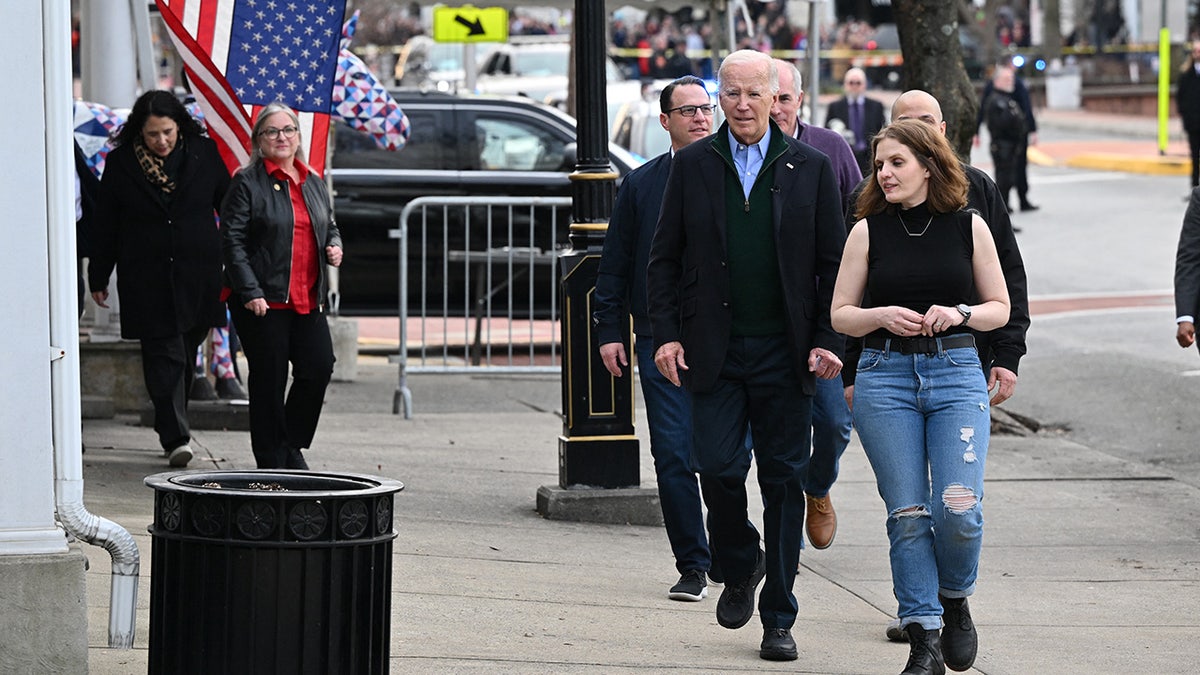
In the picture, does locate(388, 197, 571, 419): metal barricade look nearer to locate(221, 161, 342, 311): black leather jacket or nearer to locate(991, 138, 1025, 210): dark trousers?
locate(221, 161, 342, 311): black leather jacket

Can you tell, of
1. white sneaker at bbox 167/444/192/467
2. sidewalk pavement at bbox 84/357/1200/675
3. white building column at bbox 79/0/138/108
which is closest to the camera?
sidewalk pavement at bbox 84/357/1200/675

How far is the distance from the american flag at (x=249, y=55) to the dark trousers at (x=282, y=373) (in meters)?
1.71

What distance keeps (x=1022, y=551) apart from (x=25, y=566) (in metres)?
4.73

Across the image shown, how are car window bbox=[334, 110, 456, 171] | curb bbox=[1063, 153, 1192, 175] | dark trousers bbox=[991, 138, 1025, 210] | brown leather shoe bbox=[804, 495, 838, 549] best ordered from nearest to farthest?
brown leather shoe bbox=[804, 495, 838, 549] < car window bbox=[334, 110, 456, 171] < dark trousers bbox=[991, 138, 1025, 210] < curb bbox=[1063, 153, 1192, 175]

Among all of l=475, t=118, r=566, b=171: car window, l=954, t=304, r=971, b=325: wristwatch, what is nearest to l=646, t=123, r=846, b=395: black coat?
l=954, t=304, r=971, b=325: wristwatch

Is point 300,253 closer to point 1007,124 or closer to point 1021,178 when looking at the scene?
point 1007,124

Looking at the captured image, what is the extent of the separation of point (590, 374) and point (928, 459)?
2798 millimetres

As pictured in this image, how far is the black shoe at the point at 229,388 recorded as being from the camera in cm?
1145

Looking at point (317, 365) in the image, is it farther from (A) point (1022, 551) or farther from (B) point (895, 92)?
(B) point (895, 92)

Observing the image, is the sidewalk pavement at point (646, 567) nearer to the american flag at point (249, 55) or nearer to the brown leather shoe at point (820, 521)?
the brown leather shoe at point (820, 521)

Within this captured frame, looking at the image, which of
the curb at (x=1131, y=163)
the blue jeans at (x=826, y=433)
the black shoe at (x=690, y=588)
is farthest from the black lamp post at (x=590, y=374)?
the curb at (x=1131, y=163)

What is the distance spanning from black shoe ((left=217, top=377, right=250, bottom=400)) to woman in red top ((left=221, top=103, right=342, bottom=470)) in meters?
2.69

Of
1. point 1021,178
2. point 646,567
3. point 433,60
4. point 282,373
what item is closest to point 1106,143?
point 1021,178

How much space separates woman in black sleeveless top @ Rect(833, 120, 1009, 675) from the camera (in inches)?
224
